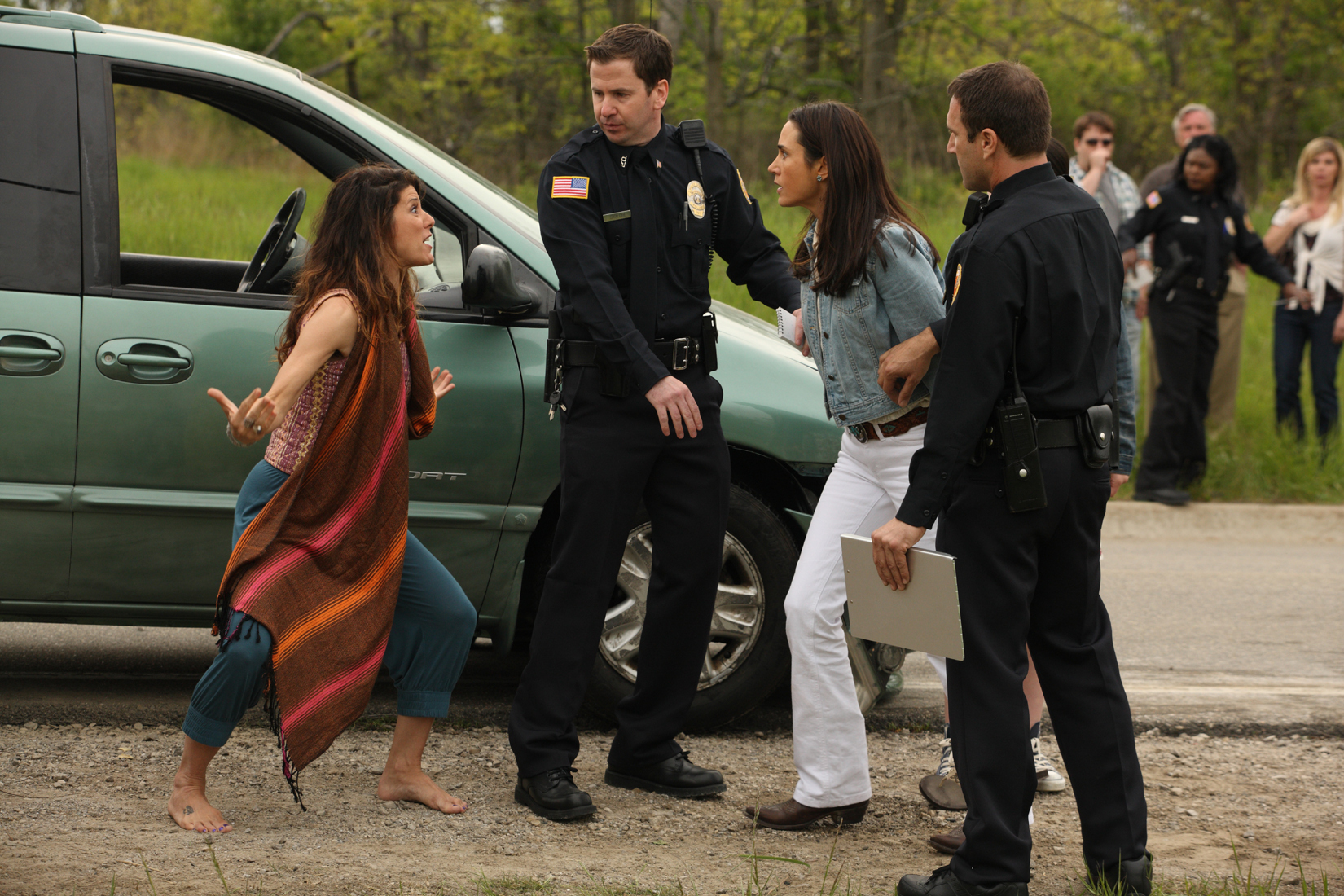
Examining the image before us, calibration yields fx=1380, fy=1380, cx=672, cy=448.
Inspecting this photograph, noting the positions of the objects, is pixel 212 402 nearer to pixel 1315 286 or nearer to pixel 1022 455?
pixel 1022 455

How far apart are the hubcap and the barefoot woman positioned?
0.79 metres

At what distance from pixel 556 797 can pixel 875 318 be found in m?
1.44

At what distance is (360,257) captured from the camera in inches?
130

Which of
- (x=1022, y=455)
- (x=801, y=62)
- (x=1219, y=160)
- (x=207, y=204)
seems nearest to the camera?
(x=1022, y=455)

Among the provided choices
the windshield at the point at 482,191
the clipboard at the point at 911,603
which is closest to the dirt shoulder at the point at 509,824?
the clipboard at the point at 911,603

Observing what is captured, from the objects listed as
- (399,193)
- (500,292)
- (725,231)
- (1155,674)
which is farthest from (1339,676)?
(399,193)

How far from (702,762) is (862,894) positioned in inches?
39.1

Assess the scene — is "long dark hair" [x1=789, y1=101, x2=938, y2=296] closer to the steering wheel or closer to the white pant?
the white pant

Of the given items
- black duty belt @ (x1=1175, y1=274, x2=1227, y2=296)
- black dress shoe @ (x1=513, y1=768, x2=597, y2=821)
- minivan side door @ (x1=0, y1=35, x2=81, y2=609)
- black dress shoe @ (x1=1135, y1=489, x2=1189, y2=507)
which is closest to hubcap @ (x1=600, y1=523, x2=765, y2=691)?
black dress shoe @ (x1=513, y1=768, x2=597, y2=821)

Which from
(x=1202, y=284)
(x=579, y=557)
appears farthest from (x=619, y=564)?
(x=1202, y=284)

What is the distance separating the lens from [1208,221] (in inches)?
316

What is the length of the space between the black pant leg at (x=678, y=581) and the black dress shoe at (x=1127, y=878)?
119 cm

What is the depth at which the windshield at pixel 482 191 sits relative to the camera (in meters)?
4.04

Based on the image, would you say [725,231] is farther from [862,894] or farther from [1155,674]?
[1155,674]
